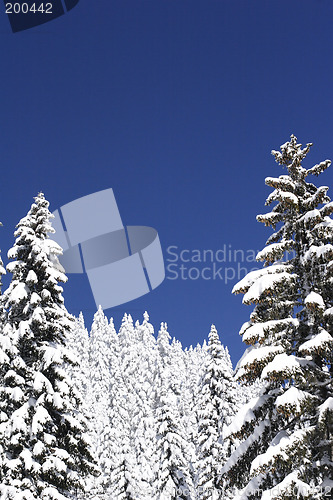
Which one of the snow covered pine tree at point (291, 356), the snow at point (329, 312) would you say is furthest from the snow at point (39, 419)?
the snow at point (329, 312)

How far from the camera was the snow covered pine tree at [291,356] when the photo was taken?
10453 millimetres

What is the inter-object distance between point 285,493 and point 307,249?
6291 mm

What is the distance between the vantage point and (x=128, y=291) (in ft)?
133

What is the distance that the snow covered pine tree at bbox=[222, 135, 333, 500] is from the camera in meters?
10.5

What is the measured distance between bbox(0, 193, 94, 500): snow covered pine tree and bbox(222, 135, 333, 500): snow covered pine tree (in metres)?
6.84

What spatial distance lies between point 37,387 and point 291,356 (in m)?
9.38

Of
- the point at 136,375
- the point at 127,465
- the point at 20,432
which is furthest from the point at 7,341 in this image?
the point at 136,375

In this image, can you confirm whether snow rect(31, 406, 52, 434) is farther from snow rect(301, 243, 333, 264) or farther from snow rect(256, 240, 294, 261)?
snow rect(301, 243, 333, 264)

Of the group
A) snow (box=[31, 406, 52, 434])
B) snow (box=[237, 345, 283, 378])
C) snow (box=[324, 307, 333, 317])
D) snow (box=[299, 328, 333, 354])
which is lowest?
snow (box=[299, 328, 333, 354])

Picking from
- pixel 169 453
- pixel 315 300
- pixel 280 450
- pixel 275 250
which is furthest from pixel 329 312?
pixel 169 453

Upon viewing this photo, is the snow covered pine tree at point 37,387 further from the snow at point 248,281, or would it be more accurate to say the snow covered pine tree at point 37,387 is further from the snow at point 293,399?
the snow at point 293,399

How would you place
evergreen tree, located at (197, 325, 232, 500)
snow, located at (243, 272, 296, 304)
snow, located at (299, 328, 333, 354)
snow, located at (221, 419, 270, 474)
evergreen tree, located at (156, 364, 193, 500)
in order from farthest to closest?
1. evergreen tree, located at (156, 364, 193, 500)
2. evergreen tree, located at (197, 325, 232, 500)
3. snow, located at (243, 272, 296, 304)
4. snow, located at (221, 419, 270, 474)
5. snow, located at (299, 328, 333, 354)

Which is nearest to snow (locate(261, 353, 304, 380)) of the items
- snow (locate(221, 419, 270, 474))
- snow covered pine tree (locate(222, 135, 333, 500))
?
snow covered pine tree (locate(222, 135, 333, 500))

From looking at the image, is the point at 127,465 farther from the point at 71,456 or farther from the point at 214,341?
the point at 71,456
